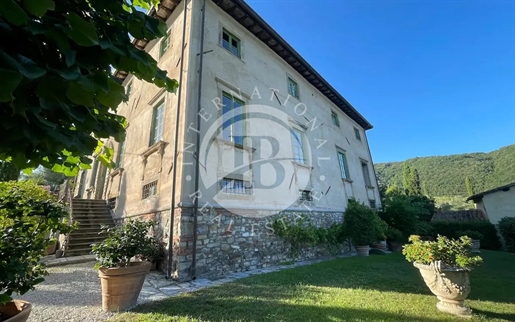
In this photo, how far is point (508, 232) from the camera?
11977 mm

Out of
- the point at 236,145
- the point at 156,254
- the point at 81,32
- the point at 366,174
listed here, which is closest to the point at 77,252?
the point at 156,254

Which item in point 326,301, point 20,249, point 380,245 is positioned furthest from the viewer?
point 380,245

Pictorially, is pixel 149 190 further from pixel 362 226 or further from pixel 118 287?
pixel 362 226

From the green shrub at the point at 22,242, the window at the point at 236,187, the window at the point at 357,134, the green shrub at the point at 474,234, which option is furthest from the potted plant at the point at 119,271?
the green shrub at the point at 474,234

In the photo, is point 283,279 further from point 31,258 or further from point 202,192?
point 31,258

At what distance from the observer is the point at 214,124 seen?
21.5 ft

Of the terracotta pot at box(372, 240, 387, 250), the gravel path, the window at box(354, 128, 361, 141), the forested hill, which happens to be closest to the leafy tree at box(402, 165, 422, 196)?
the forested hill

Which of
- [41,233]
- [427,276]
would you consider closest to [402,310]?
[427,276]

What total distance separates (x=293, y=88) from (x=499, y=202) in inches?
627

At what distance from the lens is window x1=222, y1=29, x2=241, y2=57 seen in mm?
8036

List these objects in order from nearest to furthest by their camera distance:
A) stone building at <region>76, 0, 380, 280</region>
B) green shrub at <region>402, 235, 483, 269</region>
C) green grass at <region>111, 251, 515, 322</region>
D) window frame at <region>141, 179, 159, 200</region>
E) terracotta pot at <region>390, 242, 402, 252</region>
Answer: green grass at <region>111, 251, 515, 322</region>
green shrub at <region>402, 235, 483, 269</region>
stone building at <region>76, 0, 380, 280</region>
window frame at <region>141, 179, 159, 200</region>
terracotta pot at <region>390, 242, 402, 252</region>

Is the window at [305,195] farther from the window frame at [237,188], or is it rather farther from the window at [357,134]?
the window at [357,134]

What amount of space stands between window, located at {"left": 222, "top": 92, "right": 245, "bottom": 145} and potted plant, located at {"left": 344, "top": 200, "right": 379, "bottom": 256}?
Result: 6.53 metres

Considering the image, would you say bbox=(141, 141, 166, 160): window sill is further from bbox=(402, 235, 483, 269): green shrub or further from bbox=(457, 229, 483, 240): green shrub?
bbox=(457, 229, 483, 240): green shrub
